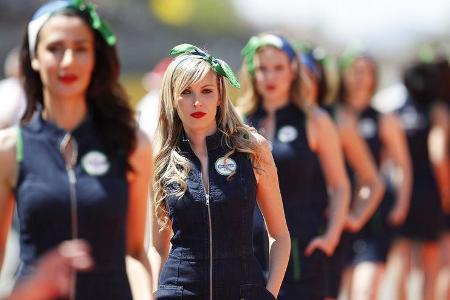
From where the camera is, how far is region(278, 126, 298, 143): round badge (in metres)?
7.63

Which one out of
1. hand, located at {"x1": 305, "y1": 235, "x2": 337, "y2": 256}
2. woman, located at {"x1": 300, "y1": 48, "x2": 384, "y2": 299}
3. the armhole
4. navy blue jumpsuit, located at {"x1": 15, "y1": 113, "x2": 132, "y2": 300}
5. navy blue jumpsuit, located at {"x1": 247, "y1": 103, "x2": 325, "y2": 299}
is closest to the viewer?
navy blue jumpsuit, located at {"x1": 15, "y1": 113, "x2": 132, "y2": 300}

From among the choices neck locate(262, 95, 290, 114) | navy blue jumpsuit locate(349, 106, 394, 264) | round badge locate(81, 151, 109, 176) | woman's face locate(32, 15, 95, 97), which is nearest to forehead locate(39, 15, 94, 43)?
woman's face locate(32, 15, 95, 97)

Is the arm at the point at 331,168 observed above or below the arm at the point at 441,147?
below

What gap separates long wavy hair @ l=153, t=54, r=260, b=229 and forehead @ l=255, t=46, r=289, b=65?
2193 mm

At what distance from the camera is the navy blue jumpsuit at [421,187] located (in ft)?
37.8

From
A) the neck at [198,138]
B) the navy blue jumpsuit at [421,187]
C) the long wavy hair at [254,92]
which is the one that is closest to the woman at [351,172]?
the long wavy hair at [254,92]

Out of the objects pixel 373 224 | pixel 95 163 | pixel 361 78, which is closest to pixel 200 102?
pixel 95 163

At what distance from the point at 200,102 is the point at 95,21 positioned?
2.26ft

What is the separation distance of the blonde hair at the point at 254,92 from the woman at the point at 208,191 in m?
2.23

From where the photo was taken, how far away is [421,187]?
37.9 feet

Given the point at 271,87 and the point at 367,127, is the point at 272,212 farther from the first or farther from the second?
the point at 367,127

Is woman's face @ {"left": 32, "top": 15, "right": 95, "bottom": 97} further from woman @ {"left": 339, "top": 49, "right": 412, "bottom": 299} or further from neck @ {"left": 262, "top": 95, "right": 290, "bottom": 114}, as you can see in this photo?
woman @ {"left": 339, "top": 49, "right": 412, "bottom": 299}

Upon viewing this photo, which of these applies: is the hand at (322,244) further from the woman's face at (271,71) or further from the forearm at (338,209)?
the woman's face at (271,71)

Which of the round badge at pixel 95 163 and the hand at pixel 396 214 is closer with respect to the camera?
the round badge at pixel 95 163
